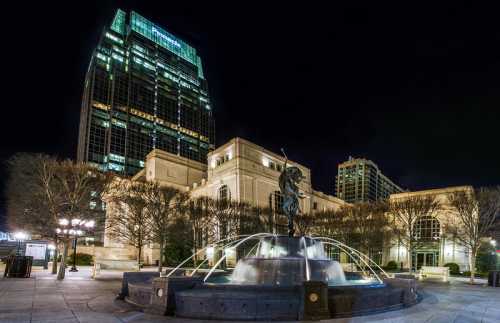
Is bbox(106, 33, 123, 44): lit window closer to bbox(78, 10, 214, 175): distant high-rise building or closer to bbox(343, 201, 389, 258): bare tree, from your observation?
bbox(78, 10, 214, 175): distant high-rise building

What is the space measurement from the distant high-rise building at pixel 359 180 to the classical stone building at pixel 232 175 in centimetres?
11935

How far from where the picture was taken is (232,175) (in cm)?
5956

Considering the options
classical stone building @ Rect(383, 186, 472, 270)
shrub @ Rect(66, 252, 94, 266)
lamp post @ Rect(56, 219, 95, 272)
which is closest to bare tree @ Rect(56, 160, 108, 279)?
lamp post @ Rect(56, 219, 95, 272)

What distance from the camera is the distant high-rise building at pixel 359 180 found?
187500 mm

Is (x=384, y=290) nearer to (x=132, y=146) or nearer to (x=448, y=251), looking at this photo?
(x=448, y=251)

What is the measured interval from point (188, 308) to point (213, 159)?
58273 millimetres

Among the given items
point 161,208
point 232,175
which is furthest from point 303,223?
point 161,208

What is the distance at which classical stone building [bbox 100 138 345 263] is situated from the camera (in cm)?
5900

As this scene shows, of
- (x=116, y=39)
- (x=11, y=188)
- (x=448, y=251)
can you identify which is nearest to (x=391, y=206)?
(x=448, y=251)

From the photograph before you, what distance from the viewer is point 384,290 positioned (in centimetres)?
1080

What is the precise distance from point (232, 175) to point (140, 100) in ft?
292

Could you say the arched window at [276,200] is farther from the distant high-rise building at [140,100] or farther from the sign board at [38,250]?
the distant high-rise building at [140,100]

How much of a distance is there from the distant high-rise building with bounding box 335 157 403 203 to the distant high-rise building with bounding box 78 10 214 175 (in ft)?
262

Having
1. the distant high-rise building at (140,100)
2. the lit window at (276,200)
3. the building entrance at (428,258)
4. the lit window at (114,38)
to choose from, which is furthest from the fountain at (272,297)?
the lit window at (114,38)
